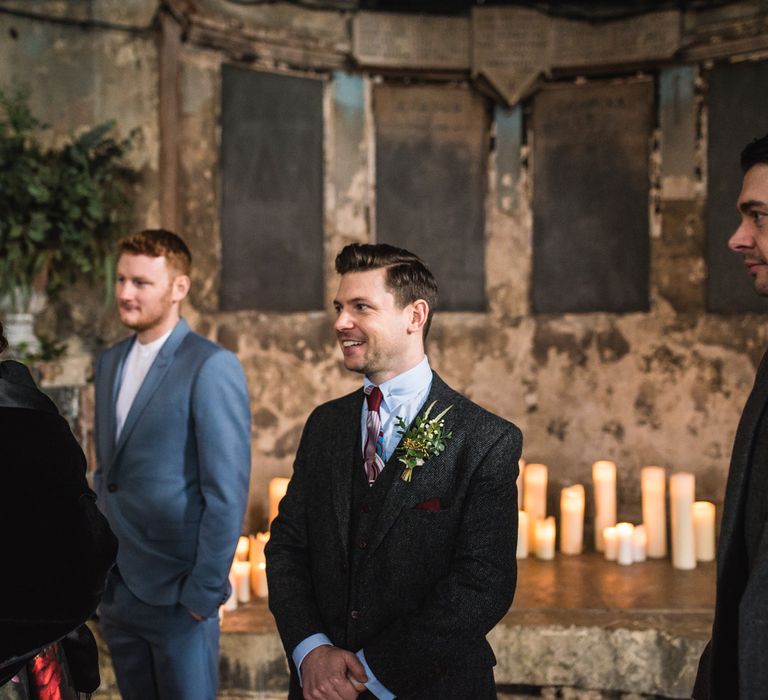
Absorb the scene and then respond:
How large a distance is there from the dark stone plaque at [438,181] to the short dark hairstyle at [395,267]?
3612 millimetres

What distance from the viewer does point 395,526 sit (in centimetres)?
183

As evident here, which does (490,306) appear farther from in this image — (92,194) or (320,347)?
(92,194)

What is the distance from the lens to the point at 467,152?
5633 millimetres

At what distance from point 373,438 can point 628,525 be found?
298 cm

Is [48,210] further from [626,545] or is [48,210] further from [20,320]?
[626,545]

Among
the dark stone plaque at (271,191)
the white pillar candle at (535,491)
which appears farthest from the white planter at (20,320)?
the white pillar candle at (535,491)

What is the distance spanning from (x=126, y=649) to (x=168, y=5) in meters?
3.50

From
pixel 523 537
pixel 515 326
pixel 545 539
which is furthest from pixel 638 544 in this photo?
pixel 515 326

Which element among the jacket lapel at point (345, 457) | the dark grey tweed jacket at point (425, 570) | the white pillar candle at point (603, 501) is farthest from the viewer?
the white pillar candle at point (603, 501)

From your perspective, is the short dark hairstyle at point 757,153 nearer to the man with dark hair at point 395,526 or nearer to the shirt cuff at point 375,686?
the man with dark hair at point 395,526

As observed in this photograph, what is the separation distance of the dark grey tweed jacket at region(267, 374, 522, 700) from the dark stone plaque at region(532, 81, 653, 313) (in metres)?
3.83

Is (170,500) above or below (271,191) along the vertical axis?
below

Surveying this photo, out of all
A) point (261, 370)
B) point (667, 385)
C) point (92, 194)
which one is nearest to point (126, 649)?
point (92, 194)

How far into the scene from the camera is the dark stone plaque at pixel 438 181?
18.3ft
